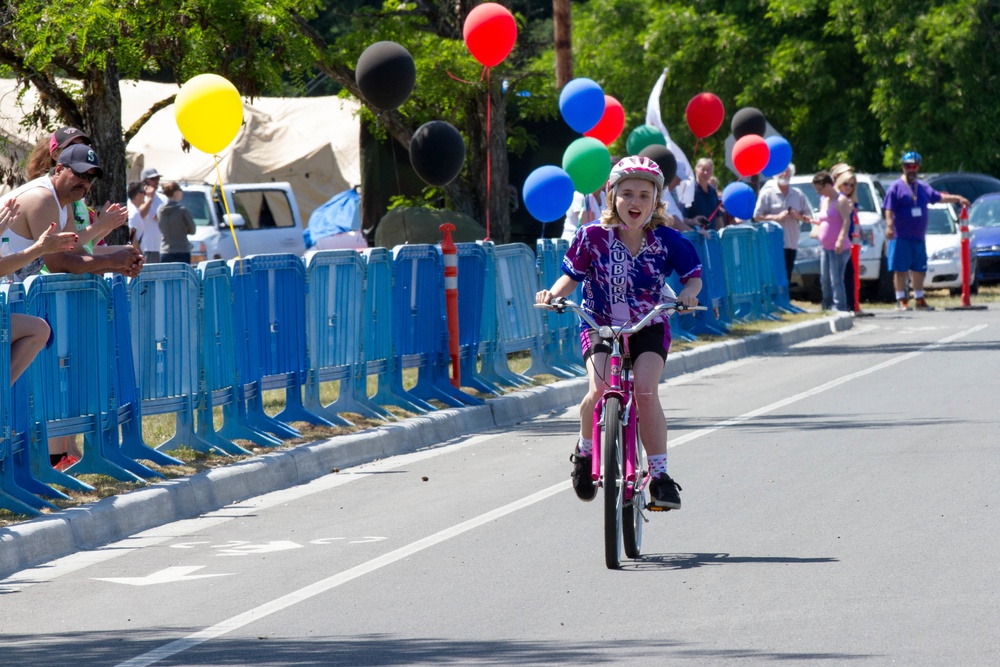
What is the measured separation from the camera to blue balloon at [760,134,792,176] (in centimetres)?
2275

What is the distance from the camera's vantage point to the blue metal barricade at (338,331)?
476 inches

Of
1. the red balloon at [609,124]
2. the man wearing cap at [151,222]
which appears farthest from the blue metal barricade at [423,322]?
the man wearing cap at [151,222]

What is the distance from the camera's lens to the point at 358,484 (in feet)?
35.3

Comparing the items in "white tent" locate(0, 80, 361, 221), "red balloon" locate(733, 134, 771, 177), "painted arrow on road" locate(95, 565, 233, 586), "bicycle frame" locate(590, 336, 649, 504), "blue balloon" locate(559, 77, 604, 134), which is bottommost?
"painted arrow on road" locate(95, 565, 233, 586)

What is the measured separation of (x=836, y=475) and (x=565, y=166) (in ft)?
25.4

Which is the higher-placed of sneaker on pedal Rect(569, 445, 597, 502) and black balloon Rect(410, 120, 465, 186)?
black balloon Rect(410, 120, 465, 186)

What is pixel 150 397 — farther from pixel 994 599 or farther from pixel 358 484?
pixel 994 599

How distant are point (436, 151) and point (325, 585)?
30.3 ft

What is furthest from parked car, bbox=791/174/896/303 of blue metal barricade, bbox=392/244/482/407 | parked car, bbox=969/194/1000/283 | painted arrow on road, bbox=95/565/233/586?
painted arrow on road, bbox=95/565/233/586

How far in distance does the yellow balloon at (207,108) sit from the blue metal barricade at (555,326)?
389cm

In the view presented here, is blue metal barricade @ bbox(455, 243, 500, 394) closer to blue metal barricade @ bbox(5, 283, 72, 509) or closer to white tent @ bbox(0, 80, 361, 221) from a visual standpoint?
blue metal barricade @ bbox(5, 283, 72, 509)

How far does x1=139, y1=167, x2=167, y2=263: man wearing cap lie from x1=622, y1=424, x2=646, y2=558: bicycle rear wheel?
13.5 m

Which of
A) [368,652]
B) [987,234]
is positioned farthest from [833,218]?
[368,652]

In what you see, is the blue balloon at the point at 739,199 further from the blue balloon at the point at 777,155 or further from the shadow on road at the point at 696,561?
the shadow on road at the point at 696,561
